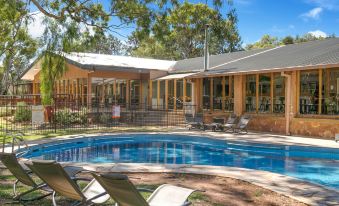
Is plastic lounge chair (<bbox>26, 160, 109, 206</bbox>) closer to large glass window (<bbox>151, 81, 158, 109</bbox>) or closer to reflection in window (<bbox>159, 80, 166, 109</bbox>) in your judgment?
reflection in window (<bbox>159, 80, 166, 109</bbox>)

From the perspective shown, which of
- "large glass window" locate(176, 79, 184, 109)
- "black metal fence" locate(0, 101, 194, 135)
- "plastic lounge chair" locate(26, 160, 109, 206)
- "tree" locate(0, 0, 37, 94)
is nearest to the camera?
"plastic lounge chair" locate(26, 160, 109, 206)

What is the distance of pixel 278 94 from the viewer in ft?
59.6

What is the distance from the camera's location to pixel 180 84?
24.4m

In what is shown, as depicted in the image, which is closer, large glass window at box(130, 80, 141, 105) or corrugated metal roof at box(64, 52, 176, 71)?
corrugated metal roof at box(64, 52, 176, 71)

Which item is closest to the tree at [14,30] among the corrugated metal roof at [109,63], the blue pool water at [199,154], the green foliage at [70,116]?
the corrugated metal roof at [109,63]

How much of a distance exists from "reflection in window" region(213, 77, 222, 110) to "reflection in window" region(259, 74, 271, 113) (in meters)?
2.94

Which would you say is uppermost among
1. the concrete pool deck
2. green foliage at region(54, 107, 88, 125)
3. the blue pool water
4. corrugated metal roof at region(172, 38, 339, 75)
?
corrugated metal roof at region(172, 38, 339, 75)

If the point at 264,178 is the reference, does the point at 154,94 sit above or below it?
above

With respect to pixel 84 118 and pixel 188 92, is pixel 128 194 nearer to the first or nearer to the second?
pixel 84 118

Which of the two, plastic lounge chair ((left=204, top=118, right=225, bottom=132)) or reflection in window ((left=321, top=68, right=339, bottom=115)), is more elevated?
reflection in window ((left=321, top=68, right=339, bottom=115))

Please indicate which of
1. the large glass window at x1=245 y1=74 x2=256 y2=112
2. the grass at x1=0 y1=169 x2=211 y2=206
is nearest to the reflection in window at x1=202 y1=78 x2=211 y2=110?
the large glass window at x1=245 y1=74 x2=256 y2=112

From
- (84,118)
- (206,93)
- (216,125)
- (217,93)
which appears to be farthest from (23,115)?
(217,93)

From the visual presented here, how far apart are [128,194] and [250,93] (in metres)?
16.1

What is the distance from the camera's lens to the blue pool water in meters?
10.8
